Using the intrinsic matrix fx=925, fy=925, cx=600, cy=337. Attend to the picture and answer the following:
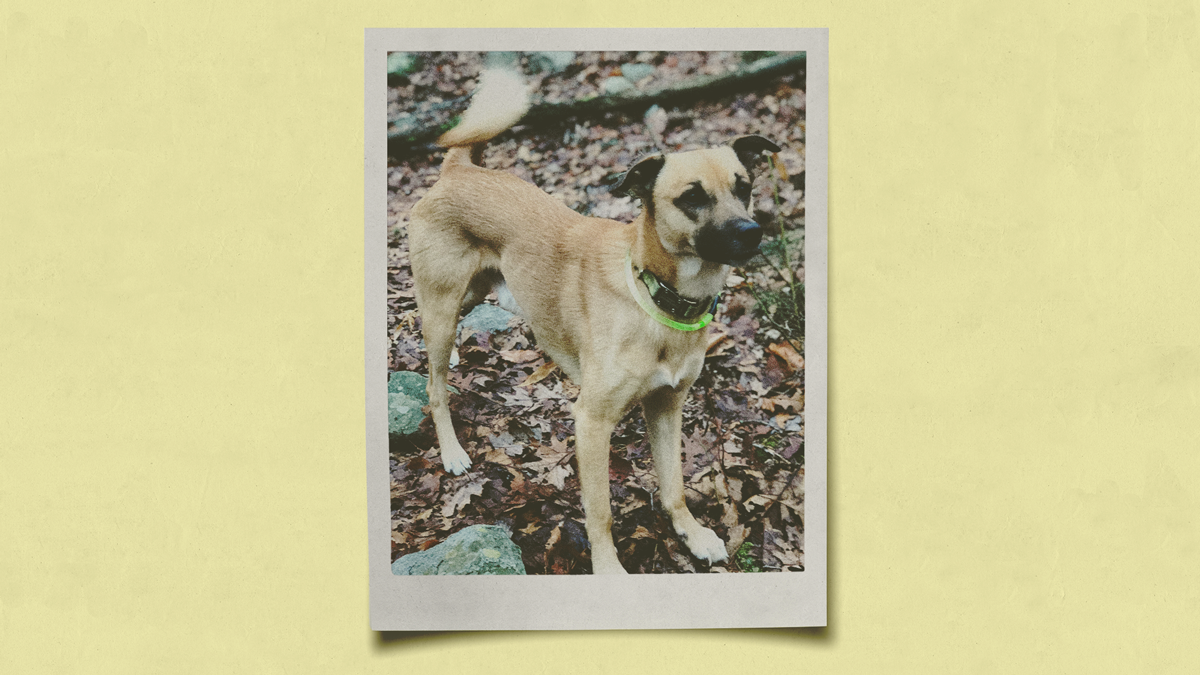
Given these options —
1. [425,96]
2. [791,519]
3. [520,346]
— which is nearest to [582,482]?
[520,346]

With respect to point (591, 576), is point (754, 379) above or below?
above

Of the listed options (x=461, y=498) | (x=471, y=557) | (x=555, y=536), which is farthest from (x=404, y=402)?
(x=555, y=536)

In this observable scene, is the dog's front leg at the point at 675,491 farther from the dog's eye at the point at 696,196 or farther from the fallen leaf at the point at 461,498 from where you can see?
the dog's eye at the point at 696,196

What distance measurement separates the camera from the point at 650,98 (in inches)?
Result: 133

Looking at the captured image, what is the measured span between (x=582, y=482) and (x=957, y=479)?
138cm

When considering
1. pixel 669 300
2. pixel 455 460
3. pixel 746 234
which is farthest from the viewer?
pixel 455 460

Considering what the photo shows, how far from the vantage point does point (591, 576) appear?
337 centimetres

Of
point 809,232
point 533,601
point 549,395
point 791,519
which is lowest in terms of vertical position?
point 533,601

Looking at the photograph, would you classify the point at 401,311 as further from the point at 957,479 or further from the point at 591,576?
the point at 957,479

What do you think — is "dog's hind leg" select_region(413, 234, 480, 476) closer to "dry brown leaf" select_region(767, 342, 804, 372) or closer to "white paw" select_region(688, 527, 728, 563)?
"white paw" select_region(688, 527, 728, 563)

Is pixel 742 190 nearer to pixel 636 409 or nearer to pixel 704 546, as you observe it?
pixel 636 409

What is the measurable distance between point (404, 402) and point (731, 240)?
4.38 ft

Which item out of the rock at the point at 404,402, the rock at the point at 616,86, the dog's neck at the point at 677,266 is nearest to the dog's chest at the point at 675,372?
the dog's neck at the point at 677,266

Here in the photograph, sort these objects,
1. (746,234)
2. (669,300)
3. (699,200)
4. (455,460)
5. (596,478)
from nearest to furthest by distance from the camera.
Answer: (746,234)
(699,200)
(669,300)
(596,478)
(455,460)
